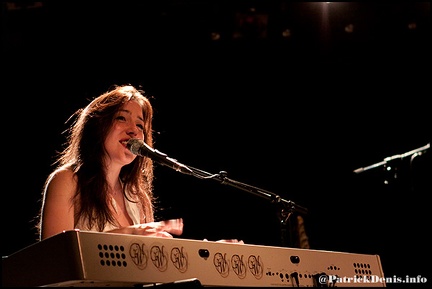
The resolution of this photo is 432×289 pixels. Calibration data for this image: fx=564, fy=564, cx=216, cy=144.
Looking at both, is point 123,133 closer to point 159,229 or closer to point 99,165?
point 99,165

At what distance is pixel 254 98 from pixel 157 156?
2.99 metres

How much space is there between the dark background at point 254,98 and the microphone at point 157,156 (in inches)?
78.8

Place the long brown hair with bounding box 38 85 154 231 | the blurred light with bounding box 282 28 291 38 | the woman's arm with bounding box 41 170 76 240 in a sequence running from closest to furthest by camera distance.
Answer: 1. the woman's arm with bounding box 41 170 76 240
2. the long brown hair with bounding box 38 85 154 231
3. the blurred light with bounding box 282 28 291 38

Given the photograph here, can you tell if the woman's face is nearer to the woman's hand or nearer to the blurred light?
the woman's hand

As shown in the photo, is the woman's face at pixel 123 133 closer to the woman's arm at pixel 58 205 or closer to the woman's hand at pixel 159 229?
the woman's arm at pixel 58 205

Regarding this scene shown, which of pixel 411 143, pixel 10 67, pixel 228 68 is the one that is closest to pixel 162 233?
pixel 10 67

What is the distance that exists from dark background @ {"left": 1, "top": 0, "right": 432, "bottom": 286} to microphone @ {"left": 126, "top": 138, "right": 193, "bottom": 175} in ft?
6.57

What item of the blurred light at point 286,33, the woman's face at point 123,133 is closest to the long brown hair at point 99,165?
the woman's face at point 123,133

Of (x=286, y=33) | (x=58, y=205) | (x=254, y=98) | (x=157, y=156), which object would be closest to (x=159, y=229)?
(x=157, y=156)

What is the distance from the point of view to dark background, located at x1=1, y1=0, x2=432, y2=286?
440 centimetres

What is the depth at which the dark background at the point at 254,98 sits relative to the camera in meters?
4.40

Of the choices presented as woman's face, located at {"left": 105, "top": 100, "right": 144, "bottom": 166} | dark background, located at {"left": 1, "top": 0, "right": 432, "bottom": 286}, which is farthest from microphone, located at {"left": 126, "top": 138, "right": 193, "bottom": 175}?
dark background, located at {"left": 1, "top": 0, "right": 432, "bottom": 286}

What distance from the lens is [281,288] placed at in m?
1.94

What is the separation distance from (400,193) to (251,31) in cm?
185
